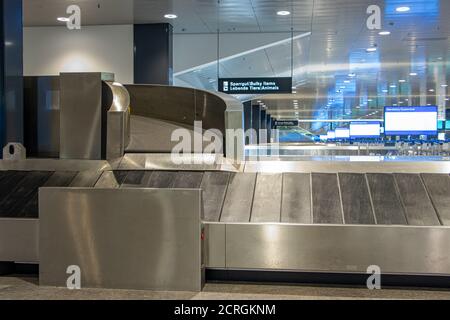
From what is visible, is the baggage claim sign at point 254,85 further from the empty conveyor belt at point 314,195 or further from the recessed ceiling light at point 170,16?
the empty conveyor belt at point 314,195

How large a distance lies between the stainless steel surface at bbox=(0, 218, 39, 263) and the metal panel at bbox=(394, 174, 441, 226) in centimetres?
374

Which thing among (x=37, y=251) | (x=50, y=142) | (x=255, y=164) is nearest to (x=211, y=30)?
(x=50, y=142)

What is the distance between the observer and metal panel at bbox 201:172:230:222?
5.53 m

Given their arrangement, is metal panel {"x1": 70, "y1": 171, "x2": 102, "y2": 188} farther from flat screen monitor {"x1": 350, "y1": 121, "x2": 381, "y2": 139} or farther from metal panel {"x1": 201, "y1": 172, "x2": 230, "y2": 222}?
flat screen monitor {"x1": 350, "y1": 121, "x2": 381, "y2": 139}

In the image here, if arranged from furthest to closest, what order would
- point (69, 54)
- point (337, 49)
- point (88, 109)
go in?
1. point (337, 49)
2. point (69, 54)
3. point (88, 109)

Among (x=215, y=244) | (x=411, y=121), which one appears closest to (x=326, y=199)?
(x=215, y=244)

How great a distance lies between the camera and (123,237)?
485 cm

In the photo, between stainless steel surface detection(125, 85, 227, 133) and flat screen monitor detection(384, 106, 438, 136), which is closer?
stainless steel surface detection(125, 85, 227, 133)

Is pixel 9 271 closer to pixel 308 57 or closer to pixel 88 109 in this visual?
pixel 88 109

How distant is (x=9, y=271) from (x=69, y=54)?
9.63 m

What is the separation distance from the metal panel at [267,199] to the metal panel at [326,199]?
1.25 feet

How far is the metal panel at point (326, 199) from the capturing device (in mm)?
5289

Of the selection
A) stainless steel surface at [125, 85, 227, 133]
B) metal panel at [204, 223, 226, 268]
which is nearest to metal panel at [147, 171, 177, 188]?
metal panel at [204, 223, 226, 268]

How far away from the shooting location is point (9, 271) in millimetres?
5582
